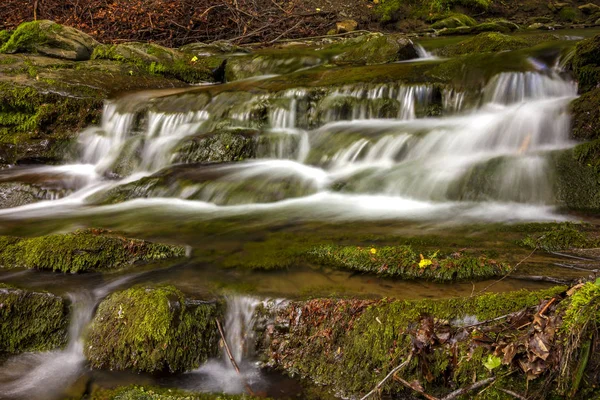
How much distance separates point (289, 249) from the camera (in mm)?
4320

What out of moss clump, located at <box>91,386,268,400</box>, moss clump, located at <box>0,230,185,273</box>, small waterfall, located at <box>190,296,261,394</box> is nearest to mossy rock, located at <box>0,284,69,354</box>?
moss clump, located at <box>0,230,185,273</box>

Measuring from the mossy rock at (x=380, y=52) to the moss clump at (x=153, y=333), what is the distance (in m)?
8.67

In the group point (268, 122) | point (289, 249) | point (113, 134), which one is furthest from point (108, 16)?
point (289, 249)

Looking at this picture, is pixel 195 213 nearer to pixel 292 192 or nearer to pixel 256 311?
pixel 292 192

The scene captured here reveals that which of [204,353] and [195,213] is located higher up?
[195,213]

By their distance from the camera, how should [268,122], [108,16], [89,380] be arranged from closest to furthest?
1. [89,380]
2. [268,122]
3. [108,16]

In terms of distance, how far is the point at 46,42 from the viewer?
11188mm

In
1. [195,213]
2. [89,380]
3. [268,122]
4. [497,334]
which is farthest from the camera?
[268,122]

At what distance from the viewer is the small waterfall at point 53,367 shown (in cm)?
296

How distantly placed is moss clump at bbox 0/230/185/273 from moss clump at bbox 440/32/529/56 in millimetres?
8168

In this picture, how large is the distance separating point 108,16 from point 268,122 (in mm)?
9707

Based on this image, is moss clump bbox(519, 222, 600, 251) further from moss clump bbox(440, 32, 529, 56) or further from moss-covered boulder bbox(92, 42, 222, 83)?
moss-covered boulder bbox(92, 42, 222, 83)

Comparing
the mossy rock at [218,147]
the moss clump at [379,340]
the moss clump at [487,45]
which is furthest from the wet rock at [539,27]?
the moss clump at [379,340]

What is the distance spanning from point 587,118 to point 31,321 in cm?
637
